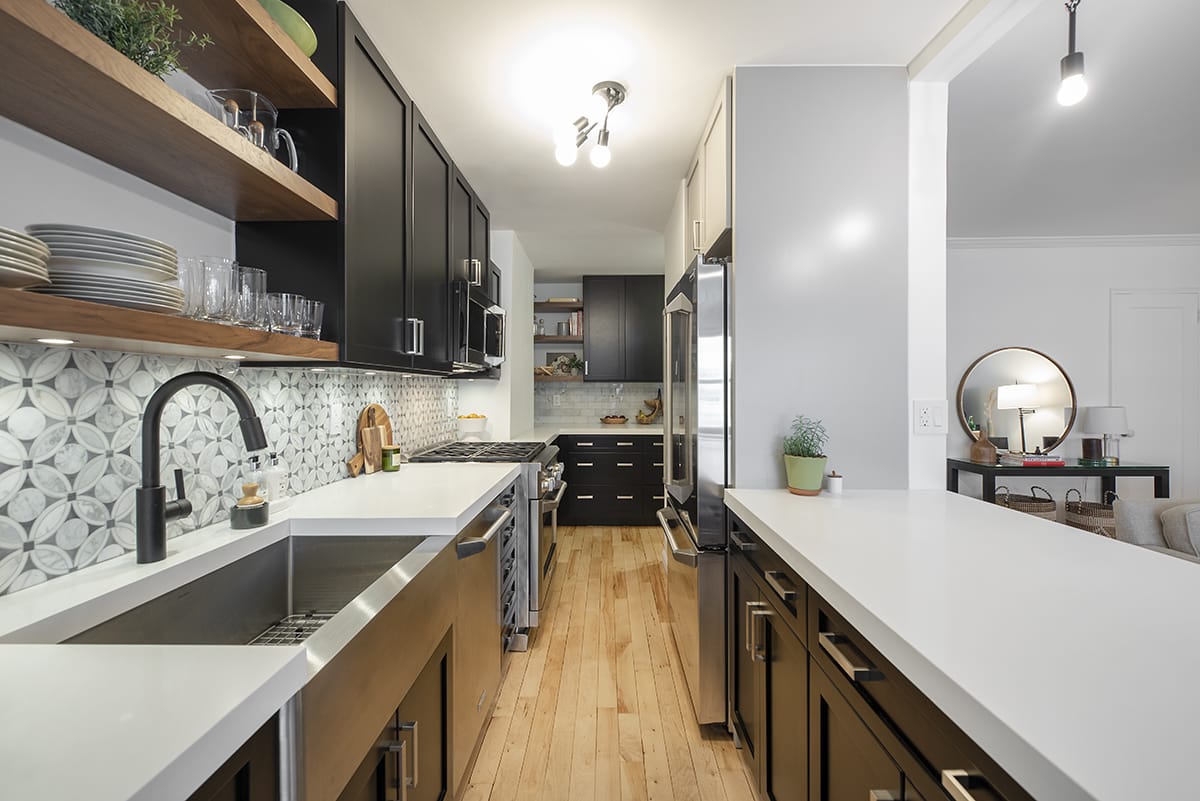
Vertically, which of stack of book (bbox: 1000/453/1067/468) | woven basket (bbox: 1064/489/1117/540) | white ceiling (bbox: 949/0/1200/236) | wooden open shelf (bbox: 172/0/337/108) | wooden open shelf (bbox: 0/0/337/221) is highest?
white ceiling (bbox: 949/0/1200/236)

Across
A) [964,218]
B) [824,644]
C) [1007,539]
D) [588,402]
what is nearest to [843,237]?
[1007,539]

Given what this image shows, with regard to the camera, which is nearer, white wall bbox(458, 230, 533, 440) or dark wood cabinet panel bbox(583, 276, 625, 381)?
white wall bbox(458, 230, 533, 440)

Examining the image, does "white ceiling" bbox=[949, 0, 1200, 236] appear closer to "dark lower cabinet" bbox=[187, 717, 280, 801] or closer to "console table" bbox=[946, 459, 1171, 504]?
"console table" bbox=[946, 459, 1171, 504]

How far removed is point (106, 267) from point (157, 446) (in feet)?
1.38

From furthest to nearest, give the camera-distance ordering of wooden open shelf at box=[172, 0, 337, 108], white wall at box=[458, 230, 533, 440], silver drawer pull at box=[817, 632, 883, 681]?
white wall at box=[458, 230, 533, 440] → wooden open shelf at box=[172, 0, 337, 108] → silver drawer pull at box=[817, 632, 883, 681]

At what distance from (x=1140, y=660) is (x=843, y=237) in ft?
4.97

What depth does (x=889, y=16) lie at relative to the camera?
160 centimetres

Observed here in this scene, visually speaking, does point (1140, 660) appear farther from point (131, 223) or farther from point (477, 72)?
point (477, 72)

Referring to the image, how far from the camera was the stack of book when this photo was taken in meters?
3.96

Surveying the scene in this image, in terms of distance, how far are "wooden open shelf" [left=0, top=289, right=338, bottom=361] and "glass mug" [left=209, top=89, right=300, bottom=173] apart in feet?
1.60

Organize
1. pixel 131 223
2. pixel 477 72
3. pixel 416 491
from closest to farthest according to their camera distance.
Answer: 1. pixel 131 223
2. pixel 416 491
3. pixel 477 72

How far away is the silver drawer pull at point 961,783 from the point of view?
0.60 metres

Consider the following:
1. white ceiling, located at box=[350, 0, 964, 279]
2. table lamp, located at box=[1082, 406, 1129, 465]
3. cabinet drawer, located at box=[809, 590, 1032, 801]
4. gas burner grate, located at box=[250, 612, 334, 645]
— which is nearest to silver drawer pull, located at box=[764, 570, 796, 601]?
cabinet drawer, located at box=[809, 590, 1032, 801]

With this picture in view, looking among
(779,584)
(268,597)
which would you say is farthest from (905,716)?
(268,597)
